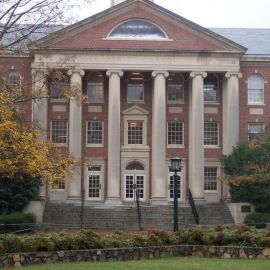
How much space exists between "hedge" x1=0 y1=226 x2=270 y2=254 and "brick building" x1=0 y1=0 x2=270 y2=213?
87.6ft

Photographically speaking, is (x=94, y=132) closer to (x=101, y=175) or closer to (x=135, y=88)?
(x=101, y=175)

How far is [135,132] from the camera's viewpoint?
51406 millimetres

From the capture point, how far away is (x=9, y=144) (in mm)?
20391

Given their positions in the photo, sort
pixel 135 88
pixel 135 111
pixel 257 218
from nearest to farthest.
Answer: pixel 257 218, pixel 135 111, pixel 135 88

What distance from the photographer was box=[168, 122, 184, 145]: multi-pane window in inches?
2030

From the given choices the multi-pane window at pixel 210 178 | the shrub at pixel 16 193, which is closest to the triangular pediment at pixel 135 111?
the multi-pane window at pixel 210 178

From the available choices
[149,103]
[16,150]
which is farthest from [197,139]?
[16,150]

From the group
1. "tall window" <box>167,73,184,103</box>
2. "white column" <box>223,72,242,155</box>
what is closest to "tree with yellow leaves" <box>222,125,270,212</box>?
"white column" <box>223,72,242,155</box>

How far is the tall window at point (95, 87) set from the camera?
5144 cm

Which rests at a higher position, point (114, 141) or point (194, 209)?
point (114, 141)

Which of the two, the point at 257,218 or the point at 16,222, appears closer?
the point at 16,222

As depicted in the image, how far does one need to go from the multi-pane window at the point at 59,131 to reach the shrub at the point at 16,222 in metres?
10.8

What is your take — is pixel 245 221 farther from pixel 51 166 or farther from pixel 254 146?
pixel 51 166

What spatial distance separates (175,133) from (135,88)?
4.50m
